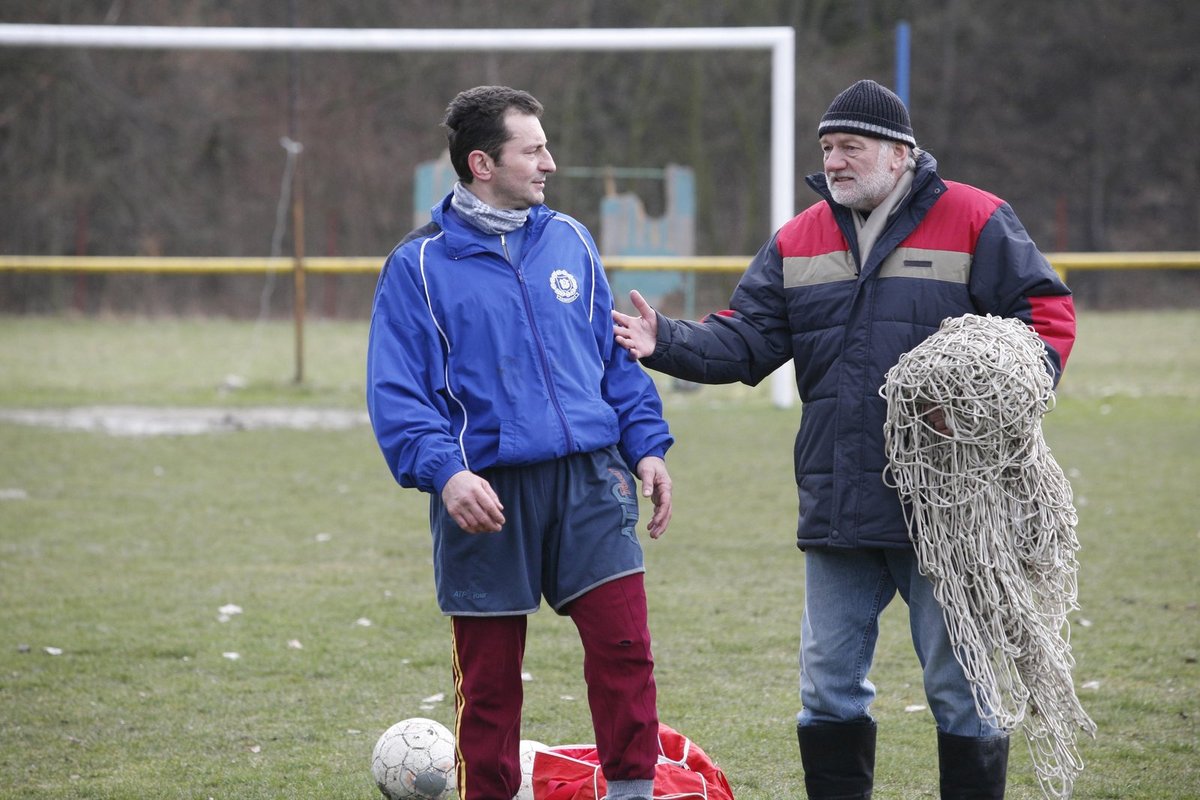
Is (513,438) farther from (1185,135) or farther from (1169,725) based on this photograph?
(1185,135)

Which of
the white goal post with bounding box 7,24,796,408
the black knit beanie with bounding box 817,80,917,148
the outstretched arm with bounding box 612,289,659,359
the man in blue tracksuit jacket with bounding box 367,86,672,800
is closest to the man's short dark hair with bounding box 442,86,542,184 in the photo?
the man in blue tracksuit jacket with bounding box 367,86,672,800

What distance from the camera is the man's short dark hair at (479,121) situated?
325cm

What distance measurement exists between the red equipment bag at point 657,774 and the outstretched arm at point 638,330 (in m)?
0.98

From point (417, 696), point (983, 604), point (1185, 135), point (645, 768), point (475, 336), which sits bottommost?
point (417, 696)

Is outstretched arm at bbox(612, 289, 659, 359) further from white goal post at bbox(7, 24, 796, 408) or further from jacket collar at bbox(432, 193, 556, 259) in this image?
white goal post at bbox(7, 24, 796, 408)

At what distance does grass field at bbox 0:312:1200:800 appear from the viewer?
4.14 meters

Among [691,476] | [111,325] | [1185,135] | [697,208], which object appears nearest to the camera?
[691,476]

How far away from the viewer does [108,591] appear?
243 inches

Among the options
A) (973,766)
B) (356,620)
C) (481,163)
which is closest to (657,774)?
(973,766)

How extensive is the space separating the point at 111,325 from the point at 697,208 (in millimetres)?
9221

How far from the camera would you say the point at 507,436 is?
3.14m

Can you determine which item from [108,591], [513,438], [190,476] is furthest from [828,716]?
[190,476]

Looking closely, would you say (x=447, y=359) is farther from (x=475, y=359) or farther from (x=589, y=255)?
(x=589, y=255)

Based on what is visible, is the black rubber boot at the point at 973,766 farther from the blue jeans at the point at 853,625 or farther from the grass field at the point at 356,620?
the grass field at the point at 356,620
